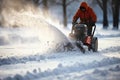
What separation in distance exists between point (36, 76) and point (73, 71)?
1192 mm

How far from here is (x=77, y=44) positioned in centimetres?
1284

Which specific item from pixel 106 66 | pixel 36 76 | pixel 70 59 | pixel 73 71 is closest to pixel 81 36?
pixel 70 59

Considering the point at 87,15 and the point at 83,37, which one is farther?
the point at 87,15

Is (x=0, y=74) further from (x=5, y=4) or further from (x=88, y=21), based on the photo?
(x=5, y=4)

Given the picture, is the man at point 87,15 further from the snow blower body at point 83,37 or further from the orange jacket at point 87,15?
the snow blower body at point 83,37

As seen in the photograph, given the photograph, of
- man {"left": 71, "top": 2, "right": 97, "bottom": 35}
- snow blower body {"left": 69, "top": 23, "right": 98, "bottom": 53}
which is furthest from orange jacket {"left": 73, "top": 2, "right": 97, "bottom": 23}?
snow blower body {"left": 69, "top": 23, "right": 98, "bottom": 53}

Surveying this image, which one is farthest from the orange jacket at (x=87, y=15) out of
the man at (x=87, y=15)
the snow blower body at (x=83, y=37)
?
the snow blower body at (x=83, y=37)

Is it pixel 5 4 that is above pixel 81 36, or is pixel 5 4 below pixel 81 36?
above

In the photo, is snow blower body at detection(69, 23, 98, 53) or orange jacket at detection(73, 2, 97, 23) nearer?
snow blower body at detection(69, 23, 98, 53)

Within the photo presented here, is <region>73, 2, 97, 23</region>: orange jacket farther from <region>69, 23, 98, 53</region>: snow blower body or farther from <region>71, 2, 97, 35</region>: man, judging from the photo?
<region>69, 23, 98, 53</region>: snow blower body

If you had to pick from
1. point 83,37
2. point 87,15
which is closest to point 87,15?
point 87,15

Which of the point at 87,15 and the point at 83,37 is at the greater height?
the point at 87,15

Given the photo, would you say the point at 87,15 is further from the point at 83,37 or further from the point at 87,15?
the point at 83,37

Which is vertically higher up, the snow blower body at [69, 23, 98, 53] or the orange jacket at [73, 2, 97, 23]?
the orange jacket at [73, 2, 97, 23]
